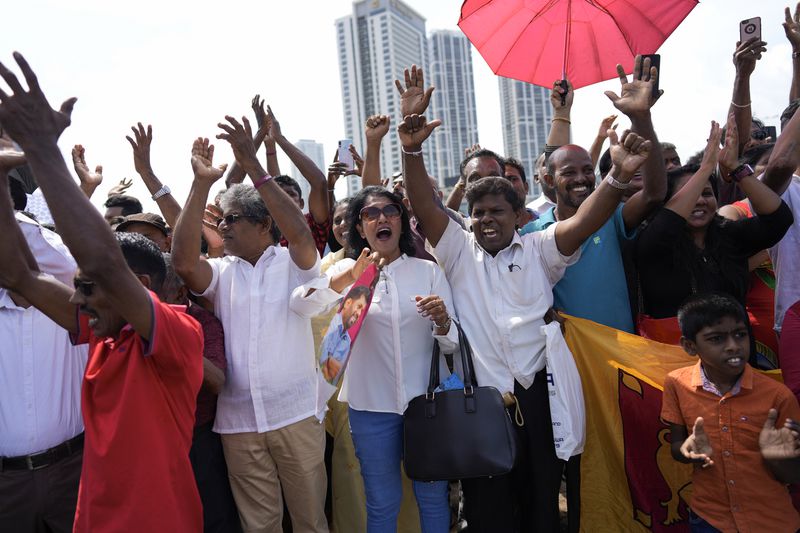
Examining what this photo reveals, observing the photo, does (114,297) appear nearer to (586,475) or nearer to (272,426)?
(272,426)

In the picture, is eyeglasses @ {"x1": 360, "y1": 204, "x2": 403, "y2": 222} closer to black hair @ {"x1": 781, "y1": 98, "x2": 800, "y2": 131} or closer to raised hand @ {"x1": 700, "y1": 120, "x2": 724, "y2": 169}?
raised hand @ {"x1": 700, "y1": 120, "x2": 724, "y2": 169}

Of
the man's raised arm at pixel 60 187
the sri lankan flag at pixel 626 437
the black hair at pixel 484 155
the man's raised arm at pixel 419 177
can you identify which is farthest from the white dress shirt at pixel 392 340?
the black hair at pixel 484 155

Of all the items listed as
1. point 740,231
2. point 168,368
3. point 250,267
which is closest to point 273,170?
point 250,267

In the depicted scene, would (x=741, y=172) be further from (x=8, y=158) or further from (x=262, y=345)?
(x=8, y=158)

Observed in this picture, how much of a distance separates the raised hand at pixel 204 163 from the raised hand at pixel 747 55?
3.15m

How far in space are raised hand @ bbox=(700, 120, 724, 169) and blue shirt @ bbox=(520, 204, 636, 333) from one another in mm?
571

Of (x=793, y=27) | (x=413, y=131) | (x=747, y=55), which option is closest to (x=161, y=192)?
(x=413, y=131)

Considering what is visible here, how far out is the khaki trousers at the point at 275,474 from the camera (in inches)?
124

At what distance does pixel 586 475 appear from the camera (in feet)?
10.8

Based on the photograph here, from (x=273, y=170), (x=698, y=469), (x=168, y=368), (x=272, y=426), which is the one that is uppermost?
(x=273, y=170)

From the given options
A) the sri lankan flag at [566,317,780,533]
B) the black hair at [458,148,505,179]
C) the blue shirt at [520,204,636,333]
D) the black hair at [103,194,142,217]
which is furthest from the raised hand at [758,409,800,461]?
the black hair at [103,194,142,217]

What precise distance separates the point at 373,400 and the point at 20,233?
1.84m

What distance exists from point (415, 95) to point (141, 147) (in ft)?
6.48

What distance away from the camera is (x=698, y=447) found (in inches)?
104
